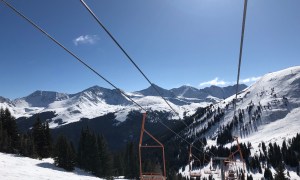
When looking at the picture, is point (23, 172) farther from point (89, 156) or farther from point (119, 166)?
point (119, 166)

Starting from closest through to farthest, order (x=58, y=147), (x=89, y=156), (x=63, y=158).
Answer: (x=63, y=158)
(x=58, y=147)
(x=89, y=156)

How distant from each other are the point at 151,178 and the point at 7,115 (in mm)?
73921

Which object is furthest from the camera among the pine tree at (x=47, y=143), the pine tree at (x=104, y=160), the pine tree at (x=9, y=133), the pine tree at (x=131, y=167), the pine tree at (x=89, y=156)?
the pine tree at (x=131, y=167)

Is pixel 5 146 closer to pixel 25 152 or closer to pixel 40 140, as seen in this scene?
pixel 25 152

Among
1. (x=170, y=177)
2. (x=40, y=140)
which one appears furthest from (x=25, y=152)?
(x=170, y=177)

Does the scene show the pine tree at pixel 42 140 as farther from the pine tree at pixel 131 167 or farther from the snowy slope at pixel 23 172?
the snowy slope at pixel 23 172

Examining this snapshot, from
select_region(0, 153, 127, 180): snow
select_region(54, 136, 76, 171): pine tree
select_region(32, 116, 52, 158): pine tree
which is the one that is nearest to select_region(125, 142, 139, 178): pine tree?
select_region(32, 116, 52, 158): pine tree

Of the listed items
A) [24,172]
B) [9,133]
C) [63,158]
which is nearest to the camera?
[24,172]

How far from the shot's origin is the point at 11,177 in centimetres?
3159

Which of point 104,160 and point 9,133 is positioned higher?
point 9,133

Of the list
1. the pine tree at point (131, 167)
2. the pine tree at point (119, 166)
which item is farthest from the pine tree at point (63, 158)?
the pine tree at point (119, 166)

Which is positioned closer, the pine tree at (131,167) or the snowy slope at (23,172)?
the snowy slope at (23,172)

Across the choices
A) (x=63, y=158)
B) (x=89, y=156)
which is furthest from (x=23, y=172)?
(x=89, y=156)

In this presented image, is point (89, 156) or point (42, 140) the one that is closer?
point (42, 140)
